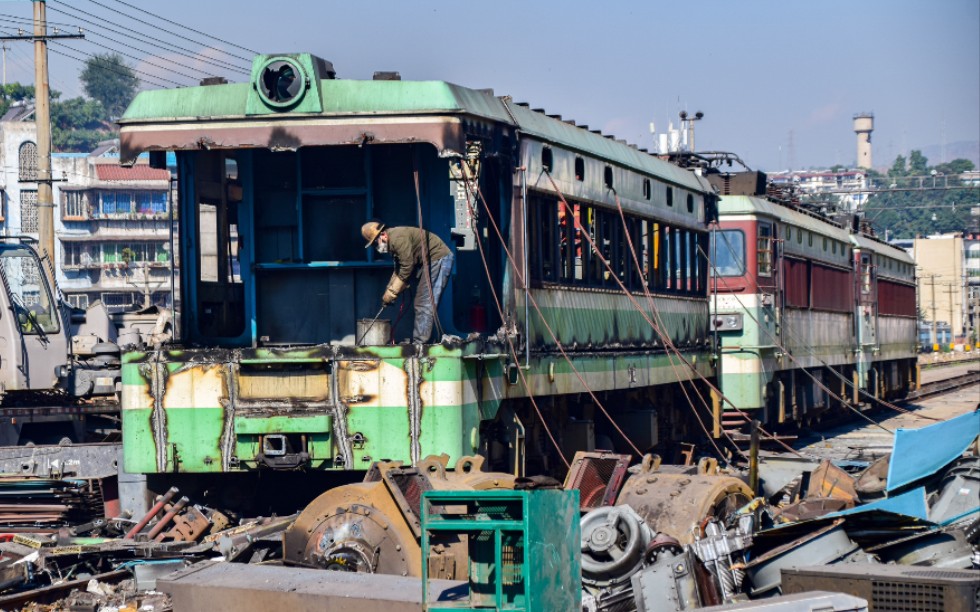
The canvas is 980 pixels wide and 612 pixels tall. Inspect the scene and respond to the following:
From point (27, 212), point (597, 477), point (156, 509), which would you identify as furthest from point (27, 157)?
point (597, 477)

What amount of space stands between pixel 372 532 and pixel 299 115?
3.49 meters

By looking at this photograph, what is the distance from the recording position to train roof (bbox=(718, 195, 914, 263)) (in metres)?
22.9

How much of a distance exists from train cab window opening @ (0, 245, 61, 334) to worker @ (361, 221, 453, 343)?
344 inches

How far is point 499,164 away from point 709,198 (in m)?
8.63

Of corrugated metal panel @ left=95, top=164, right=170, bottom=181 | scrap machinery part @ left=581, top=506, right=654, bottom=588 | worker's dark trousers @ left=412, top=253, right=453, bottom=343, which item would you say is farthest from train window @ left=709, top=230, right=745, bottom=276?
corrugated metal panel @ left=95, top=164, right=170, bottom=181

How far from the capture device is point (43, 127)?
27516 millimetres

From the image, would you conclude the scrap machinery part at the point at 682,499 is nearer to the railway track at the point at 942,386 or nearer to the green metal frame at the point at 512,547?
the green metal frame at the point at 512,547

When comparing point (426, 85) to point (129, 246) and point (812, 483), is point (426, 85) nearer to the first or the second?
point (812, 483)

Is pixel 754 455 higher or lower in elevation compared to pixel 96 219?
lower

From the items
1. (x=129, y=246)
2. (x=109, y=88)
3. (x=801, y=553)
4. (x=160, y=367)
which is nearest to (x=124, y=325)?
(x=160, y=367)

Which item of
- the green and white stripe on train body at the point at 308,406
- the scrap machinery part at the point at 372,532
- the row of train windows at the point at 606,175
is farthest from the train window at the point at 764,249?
the scrap machinery part at the point at 372,532

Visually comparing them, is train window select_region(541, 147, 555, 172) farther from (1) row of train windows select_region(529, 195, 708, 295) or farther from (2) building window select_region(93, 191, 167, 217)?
(2) building window select_region(93, 191, 167, 217)

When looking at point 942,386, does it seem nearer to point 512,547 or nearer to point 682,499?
point 682,499

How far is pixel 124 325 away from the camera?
22.7 metres
